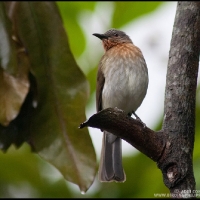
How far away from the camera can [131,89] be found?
4.39 metres

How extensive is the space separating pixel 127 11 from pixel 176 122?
193cm

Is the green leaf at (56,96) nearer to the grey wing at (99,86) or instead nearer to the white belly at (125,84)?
the grey wing at (99,86)

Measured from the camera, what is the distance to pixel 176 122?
2.65 metres

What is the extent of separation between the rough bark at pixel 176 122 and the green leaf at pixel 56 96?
807mm

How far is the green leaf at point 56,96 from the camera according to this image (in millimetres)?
3338

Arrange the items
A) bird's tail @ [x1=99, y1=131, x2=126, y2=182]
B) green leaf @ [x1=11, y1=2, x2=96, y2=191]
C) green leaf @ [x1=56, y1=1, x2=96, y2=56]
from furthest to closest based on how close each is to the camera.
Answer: green leaf @ [x1=56, y1=1, x2=96, y2=56], bird's tail @ [x1=99, y1=131, x2=126, y2=182], green leaf @ [x1=11, y1=2, x2=96, y2=191]

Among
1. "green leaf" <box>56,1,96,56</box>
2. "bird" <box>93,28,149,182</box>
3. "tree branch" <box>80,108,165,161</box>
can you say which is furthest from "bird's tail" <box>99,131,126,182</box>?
"tree branch" <box>80,108,165,161</box>

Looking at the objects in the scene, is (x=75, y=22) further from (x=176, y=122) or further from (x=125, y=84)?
(x=176, y=122)

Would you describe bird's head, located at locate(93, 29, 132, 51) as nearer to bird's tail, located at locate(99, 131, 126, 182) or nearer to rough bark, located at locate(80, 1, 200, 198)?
bird's tail, located at locate(99, 131, 126, 182)

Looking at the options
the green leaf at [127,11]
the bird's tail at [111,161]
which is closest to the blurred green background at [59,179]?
the bird's tail at [111,161]

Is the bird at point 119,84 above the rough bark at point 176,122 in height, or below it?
below

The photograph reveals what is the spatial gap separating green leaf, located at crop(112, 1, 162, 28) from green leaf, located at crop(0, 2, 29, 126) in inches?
51.4

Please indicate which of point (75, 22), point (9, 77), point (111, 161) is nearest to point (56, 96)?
point (9, 77)

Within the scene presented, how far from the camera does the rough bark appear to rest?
2.41 meters
